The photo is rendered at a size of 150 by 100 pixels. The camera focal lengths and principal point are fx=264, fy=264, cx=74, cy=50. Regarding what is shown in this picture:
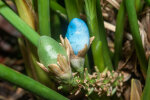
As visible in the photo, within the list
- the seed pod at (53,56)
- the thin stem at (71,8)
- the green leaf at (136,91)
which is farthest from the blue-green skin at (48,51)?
the green leaf at (136,91)

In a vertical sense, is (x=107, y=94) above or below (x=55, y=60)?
below

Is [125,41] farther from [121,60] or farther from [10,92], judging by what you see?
[10,92]

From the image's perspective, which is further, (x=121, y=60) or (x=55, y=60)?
(x=121, y=60)

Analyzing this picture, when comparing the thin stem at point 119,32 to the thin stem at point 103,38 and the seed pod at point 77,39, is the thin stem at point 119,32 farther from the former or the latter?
the seed pod at point 77,39

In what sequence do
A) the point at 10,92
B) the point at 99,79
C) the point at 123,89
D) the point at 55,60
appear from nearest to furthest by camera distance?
1. the point at 55,60
2. the point at 99,79
3. the point at 123,89
4. the point at 10,92

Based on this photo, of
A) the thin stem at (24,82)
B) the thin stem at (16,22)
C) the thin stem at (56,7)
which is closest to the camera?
the thin stem at (24,82)

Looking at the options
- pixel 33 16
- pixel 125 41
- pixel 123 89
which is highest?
pixel 33 16

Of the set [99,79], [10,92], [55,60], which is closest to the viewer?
[55,60]

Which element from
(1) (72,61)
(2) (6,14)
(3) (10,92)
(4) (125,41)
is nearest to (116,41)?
(4) (125,41)
